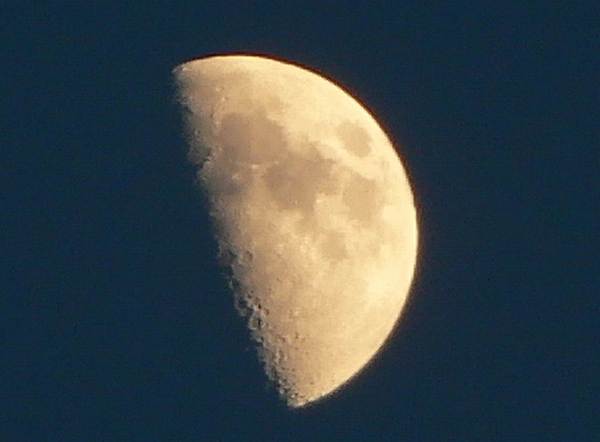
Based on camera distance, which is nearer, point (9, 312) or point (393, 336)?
point (9, 312)

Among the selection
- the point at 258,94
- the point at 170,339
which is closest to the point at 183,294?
the point at 170,339

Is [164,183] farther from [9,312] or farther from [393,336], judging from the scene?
[393,336]

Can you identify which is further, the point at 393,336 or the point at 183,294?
the point at 393,336

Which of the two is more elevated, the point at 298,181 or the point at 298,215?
the point at 298,181

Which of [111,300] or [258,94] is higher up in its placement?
[258,94]

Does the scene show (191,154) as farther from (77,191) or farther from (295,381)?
(295,381)

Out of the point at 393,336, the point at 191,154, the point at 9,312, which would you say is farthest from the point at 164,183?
the point at 393,336
